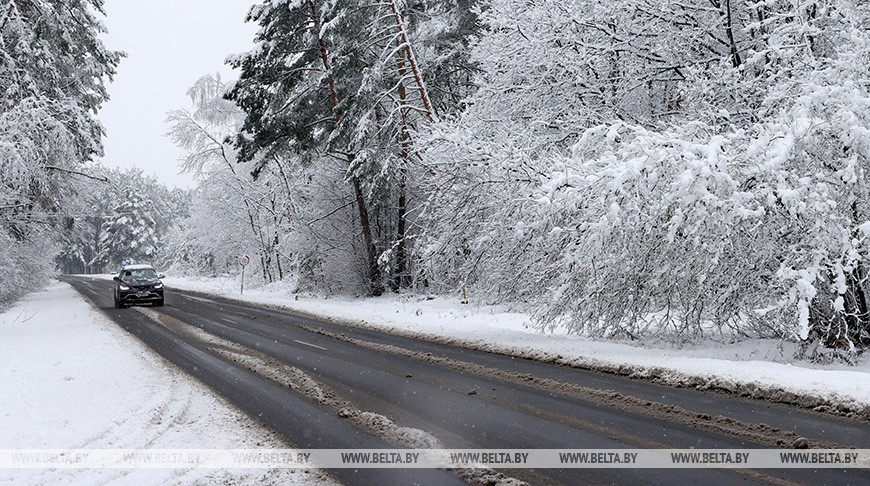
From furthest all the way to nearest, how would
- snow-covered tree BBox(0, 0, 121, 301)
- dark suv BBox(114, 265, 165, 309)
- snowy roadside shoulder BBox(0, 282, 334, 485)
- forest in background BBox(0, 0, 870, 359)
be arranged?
dark suv BBox(114, 265, 165, 309)
snow-covered tree BBox(0, 0, 121, 301)
forest in background BBox(0, 0, 870, 359)
snowy roadside shoulder BBox(0, 282, 334, 485)

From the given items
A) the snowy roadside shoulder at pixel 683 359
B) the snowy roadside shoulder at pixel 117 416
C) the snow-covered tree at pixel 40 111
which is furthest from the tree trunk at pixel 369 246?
the snowy roadside shoulder at pixel 117 416

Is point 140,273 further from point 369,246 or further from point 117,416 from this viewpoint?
point 117,416

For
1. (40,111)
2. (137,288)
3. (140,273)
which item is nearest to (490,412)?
(40,111)

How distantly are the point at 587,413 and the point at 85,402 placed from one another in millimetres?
6190

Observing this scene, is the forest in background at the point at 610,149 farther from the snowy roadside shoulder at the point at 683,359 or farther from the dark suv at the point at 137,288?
the dark suv at the point at 137,288

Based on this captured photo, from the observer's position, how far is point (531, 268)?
36.7 ft

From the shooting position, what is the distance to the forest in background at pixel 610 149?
847cm

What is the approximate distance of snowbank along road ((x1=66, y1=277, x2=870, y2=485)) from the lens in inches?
177

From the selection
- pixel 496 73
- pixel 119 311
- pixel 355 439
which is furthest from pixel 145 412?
pixel 119 311

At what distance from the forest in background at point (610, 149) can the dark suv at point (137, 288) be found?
12.6 feet

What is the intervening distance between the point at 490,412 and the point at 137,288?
67.1 ft

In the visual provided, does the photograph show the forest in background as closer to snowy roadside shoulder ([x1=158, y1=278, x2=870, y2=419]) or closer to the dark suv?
snowy roadside shoulder ([x1=158, y1=278, x2=870, y2=419])

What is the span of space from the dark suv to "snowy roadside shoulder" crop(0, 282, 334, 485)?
→ 11.4 metres

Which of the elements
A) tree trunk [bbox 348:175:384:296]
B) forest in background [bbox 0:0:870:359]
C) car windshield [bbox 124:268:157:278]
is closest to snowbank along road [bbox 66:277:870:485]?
forest in background [bbox 0:0:870:359]
